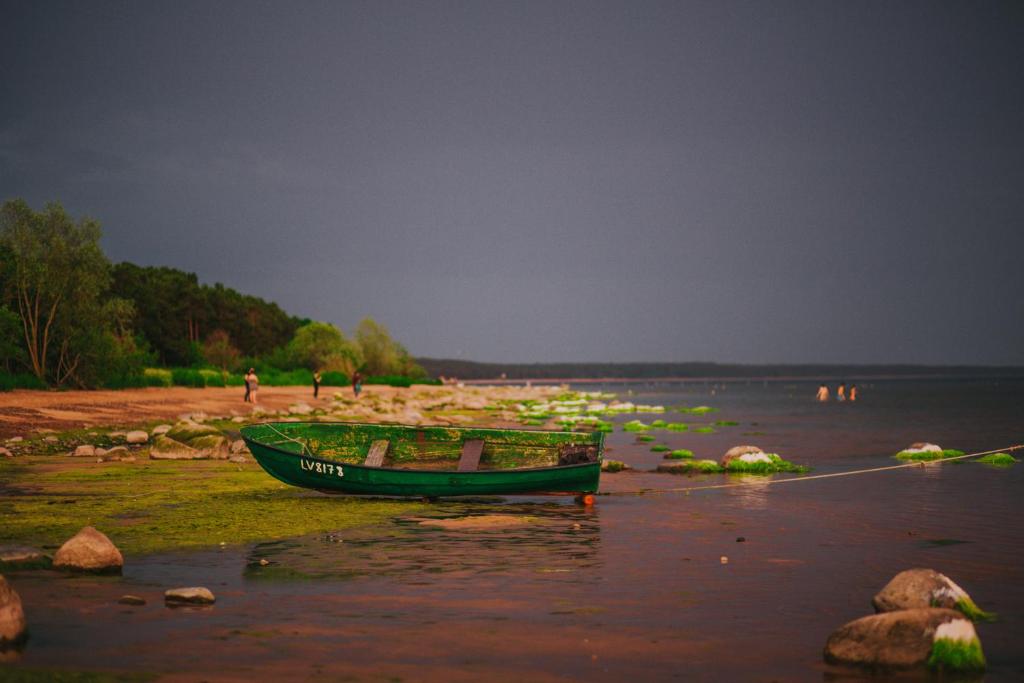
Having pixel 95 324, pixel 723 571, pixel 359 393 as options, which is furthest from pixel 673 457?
pixel 359 393

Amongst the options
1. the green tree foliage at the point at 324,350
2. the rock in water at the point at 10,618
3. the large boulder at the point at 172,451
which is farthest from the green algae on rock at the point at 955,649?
the green tree foliage at the point at 324,350

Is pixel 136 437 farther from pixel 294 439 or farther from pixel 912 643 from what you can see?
pixel 912 643

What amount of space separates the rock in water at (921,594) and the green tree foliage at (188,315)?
80964 mm

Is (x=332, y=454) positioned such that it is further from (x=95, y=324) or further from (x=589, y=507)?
(x=95, y=324)

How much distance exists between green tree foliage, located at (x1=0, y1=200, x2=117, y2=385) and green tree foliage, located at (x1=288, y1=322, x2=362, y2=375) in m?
53.7

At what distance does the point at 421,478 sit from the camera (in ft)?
68.4

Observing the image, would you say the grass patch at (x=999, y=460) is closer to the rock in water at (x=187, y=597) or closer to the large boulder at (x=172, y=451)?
the large boulder at (x=172, y=451)

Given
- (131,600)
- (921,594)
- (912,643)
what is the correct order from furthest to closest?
(131,600)
(921,594)
(912,643)

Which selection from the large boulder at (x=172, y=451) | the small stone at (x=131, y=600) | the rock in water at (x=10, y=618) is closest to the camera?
the rock in water at (x=10, y=618)

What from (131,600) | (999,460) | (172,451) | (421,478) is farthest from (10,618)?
(999,460)

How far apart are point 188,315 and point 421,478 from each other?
305 feet

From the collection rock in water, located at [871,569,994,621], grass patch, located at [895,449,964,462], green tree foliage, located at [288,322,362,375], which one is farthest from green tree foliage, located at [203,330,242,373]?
rock in water, located at [871,569,994,621]

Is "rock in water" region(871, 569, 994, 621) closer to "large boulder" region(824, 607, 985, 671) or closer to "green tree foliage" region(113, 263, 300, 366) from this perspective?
"large boulder" region(824, 607, 985, 671)

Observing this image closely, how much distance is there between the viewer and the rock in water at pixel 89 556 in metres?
13.1
